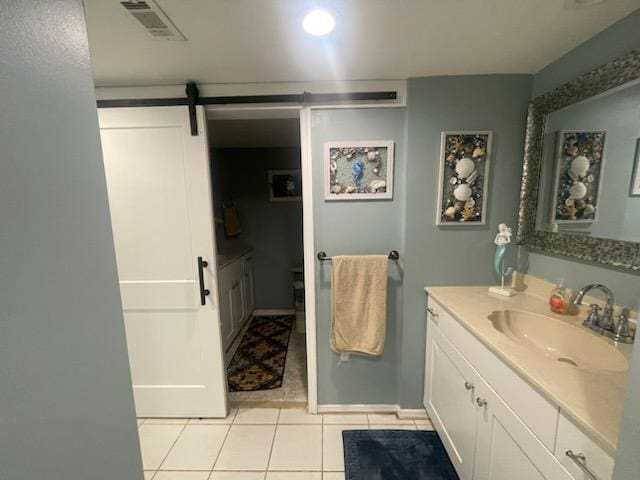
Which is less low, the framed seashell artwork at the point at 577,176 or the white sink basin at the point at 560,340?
the framed seashell artwork at the point at 577,176

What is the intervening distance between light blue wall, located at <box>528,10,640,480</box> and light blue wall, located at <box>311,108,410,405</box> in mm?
784

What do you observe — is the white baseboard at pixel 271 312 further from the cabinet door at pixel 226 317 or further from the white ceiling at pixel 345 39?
the white ceiling at pixel 345 39

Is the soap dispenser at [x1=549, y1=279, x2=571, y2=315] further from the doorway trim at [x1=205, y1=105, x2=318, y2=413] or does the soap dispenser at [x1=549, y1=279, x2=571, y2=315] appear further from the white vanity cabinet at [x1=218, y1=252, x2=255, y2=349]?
the white vanity cabinet at [x1=218, y1=252, x2=255, y2=349]

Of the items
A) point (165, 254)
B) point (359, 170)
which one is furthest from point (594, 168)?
point (165, 254)

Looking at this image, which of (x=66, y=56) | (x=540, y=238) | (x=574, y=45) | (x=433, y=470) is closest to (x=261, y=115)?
(x=66, y=56)

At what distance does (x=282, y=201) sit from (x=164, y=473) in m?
2.75

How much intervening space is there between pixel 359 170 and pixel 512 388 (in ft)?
4.22

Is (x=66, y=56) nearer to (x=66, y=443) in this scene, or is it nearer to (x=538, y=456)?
(x=66, y=443)

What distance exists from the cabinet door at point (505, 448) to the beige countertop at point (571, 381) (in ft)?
0.62

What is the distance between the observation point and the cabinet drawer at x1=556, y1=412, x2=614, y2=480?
644mm

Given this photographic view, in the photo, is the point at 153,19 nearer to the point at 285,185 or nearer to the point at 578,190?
the point at 578,190

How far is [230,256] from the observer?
111 inches

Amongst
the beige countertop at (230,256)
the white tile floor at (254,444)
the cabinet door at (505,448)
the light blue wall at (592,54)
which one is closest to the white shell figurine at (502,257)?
the cabinet door at (505,448)

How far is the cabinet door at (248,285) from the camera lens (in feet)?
10.5
